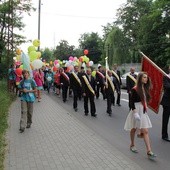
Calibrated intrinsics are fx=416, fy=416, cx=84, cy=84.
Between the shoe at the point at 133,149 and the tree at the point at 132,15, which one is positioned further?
the tree at the point at 132,15

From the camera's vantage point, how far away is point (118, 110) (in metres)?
15.9

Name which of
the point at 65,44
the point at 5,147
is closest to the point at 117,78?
the point at 5,147

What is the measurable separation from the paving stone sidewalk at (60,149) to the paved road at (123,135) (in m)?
0.22

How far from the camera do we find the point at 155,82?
30.2 feet

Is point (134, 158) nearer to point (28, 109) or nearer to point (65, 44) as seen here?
point (28, 109)

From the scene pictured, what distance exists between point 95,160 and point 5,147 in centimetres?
212

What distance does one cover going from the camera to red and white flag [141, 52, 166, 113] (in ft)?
29.8

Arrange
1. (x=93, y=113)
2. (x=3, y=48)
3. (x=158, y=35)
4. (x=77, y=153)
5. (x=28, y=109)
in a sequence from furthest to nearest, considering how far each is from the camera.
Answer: (x=158, y=35), (x=3, y=48), (x=93, y=113), (x=28, y=109), (x=77, y=153)

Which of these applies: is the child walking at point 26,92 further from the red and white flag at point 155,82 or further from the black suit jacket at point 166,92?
the black suit jacket at point 166,92

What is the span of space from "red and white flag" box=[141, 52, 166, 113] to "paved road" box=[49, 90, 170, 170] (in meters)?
0.92

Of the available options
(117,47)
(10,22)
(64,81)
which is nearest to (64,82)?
(64,81)

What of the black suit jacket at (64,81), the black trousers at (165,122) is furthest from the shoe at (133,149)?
the black suit jacket at (64,81)

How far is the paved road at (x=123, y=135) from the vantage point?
7714mm

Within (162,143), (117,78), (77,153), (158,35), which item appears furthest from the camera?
(158,35)
